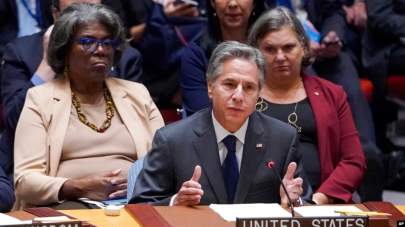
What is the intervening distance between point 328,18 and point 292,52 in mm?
1484

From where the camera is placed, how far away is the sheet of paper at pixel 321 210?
11.1 feet

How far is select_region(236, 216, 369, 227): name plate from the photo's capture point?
3.02 metres

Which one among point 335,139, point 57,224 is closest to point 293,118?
point 335,139

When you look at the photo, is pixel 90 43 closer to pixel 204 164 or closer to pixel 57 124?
pixel 57 124

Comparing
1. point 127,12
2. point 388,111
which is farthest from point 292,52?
point 388,111

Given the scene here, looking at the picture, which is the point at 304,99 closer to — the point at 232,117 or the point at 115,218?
the point at 232,117

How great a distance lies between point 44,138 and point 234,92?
873mm

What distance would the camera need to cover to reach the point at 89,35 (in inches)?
172

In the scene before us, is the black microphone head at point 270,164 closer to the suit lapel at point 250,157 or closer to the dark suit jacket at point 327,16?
the suit lapel at point 250,157

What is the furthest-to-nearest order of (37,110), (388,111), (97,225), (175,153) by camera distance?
(388,111) < (37,110) < (175,153) < (97,225)

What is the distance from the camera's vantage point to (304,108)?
454 cm

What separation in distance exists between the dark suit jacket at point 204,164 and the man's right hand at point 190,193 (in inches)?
5.6

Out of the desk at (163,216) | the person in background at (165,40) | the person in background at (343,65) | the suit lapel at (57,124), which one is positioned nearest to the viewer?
the desk at (163,216)

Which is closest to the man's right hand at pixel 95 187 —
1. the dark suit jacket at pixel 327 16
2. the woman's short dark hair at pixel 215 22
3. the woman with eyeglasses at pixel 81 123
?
the woman with eyeglasses at pixel 81 123
